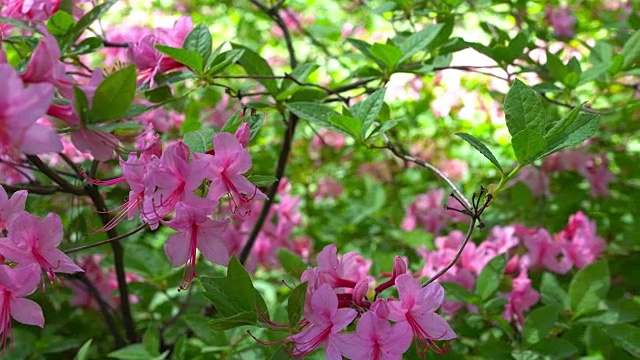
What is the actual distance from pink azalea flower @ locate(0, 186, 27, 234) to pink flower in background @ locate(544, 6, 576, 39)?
1.43 meters

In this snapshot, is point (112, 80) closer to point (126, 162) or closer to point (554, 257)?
point (126, 162)

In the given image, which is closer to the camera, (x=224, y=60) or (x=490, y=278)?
(x=224, y=60)

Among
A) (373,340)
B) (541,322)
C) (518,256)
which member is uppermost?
(373,340)

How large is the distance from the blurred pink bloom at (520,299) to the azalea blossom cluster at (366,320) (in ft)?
1.44

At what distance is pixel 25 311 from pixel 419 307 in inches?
16.6

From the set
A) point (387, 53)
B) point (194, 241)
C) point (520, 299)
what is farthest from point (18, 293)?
point (520, 299)

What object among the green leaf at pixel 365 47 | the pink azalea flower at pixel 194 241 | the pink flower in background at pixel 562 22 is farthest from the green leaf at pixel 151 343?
the pink flower in background at pixel 562 22

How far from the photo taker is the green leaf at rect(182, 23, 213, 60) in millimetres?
973

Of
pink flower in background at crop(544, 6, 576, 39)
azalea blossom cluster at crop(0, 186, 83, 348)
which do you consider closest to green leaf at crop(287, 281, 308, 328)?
azalea blossom cluster at crop(0, 186, 83, 348)

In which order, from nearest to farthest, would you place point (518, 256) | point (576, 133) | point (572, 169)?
point (576, 133) < point (518, 256) < point (572, 169)

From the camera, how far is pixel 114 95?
66 centimetres

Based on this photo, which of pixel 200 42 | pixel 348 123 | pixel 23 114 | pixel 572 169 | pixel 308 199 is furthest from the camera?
pixel 308 199

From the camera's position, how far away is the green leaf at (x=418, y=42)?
1.06m

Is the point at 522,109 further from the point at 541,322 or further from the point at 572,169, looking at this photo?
the point at 572,169
